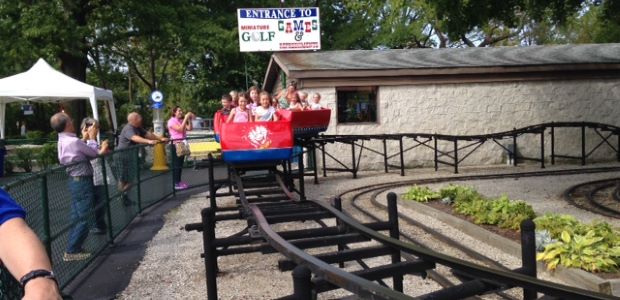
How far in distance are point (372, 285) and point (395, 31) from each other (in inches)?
1344

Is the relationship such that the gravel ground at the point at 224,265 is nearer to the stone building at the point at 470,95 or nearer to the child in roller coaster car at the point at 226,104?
the child in roller coaster car at the point at 226,104

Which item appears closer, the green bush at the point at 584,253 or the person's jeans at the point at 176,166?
the green bush at the point at 584,253

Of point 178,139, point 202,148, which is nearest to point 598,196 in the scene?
point 178,139

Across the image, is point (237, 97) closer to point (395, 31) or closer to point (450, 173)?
point (450, 173)

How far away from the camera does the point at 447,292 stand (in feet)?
8.63

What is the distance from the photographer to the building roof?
590 inches

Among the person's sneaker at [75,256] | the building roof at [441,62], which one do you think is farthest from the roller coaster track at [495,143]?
the person's sneaker at [75,256]

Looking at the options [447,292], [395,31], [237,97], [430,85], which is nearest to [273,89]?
[430,85]

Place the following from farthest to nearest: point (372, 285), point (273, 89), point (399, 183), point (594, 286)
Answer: point (273, 89)
point (399, 183)
point (594, 286)
point (372, 285)

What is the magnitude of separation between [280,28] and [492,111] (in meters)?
9.27

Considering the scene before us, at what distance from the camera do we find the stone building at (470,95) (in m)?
15.2

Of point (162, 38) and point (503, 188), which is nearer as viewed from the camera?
point (503, 188)

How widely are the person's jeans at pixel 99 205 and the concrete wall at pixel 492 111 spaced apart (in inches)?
338

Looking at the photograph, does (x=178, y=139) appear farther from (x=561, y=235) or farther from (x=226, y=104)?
(x=561, y=235)
